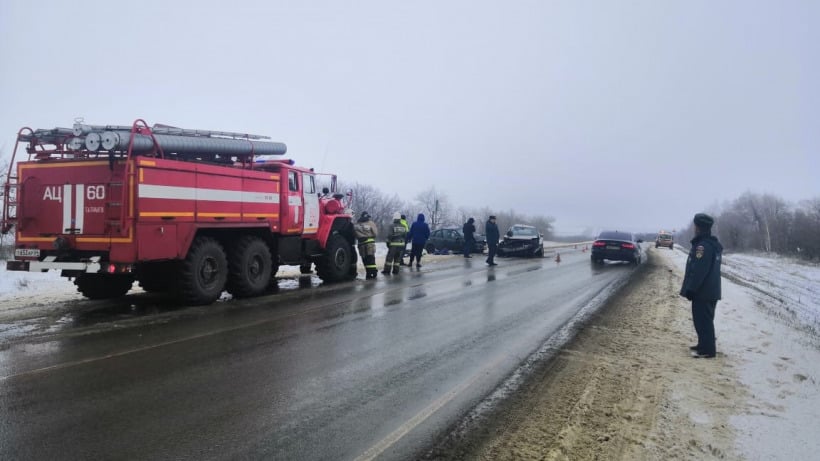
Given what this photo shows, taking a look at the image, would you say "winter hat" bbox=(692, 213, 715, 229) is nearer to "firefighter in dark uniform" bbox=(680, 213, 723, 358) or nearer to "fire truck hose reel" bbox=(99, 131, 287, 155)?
"firefighter in dark uniform" bbox=(680, 213, 723, 358)

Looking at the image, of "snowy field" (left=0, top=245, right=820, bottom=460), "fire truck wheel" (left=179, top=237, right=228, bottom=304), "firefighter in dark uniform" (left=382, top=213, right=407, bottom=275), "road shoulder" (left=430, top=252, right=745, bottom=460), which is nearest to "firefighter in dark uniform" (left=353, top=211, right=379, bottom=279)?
"firefighter in dark uniform" (left=382, top=213, right=407, bottom=275)

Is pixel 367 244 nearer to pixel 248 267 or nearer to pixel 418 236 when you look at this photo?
pixel 418 236

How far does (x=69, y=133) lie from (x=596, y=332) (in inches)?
359

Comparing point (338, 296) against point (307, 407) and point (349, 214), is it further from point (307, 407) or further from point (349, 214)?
point (307, 407)

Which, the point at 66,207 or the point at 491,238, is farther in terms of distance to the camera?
the point at 491,238

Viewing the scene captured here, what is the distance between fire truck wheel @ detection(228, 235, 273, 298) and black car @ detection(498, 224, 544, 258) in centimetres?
1554

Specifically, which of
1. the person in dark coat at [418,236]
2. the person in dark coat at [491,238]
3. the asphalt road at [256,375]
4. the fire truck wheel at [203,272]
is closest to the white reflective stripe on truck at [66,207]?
the asphalt road at [256,375]

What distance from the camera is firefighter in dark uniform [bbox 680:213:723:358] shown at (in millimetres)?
6457

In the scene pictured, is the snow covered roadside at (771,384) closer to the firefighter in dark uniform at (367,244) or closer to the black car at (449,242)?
the firefighter in dark uniform at (367,244)

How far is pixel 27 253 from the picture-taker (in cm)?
862

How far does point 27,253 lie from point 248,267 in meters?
3.59

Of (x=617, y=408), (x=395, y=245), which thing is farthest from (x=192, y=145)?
(x=617, y=408)

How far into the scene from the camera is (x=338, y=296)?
10703 millimetres

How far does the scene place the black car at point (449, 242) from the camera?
27.9 meters
